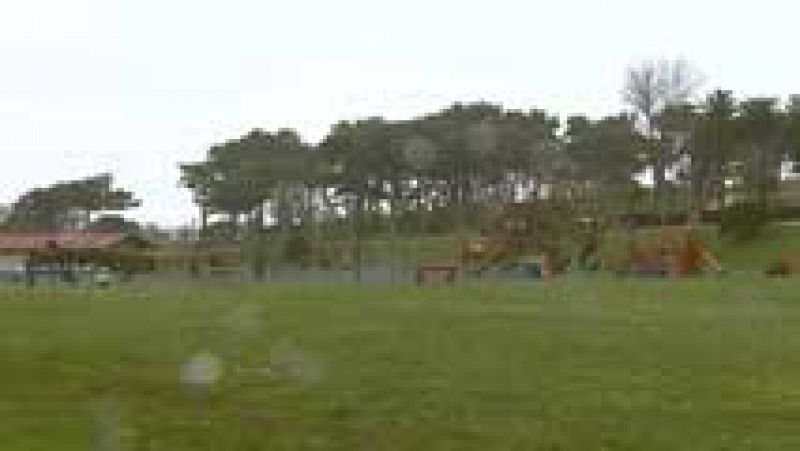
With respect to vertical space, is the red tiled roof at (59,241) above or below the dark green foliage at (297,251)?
above

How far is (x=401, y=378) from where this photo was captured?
687 inches

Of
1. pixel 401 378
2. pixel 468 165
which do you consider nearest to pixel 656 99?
pixel 468 165

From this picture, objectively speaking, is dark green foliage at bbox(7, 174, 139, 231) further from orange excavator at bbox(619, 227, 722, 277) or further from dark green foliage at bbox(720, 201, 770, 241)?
orange excavator at bbox(619, 227, 722, 277)

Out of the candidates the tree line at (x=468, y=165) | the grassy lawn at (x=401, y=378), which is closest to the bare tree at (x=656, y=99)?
the tree line at (x=468, y=165)

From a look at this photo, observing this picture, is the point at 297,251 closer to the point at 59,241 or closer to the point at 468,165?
the point at 59,241

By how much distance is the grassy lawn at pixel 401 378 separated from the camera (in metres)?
13.9

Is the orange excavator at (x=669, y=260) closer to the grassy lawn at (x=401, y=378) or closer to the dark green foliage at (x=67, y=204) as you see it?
the grassy lawn at (x=401, y=378)

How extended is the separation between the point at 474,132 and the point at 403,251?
23806mm

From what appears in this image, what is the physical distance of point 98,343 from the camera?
21.3 metres

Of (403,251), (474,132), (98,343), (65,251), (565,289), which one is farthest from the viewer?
(474,132)

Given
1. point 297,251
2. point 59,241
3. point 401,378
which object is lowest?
point 297,251

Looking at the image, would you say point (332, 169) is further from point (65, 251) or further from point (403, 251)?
point (65, 251)

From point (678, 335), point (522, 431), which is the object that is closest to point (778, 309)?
point (678, 335)

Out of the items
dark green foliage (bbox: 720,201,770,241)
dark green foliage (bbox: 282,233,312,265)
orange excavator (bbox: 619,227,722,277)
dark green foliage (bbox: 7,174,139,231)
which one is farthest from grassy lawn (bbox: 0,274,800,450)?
dark green foliage (bbox: 7,174,139,231)
